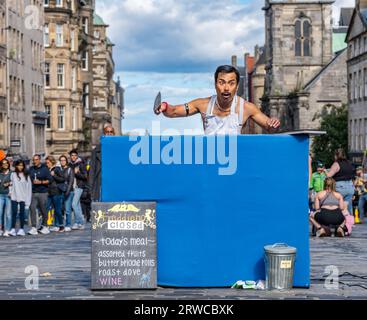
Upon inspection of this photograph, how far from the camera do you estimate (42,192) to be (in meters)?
24.4

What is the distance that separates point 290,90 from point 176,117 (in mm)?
112064

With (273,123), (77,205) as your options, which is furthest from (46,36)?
(273,123)

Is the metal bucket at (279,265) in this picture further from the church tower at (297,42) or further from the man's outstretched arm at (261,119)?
the church tower at (297,42)

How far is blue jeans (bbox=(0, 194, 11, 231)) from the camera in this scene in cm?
2380

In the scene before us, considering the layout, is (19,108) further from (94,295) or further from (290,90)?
(290,90)

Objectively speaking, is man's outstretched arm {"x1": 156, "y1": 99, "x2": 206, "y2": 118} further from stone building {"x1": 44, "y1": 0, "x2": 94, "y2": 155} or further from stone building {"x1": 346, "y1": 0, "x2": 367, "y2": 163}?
stone building {"x1": 44, "y1": 0, "x2": 94, "y2": 155}

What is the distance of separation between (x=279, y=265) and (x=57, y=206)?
14.2m

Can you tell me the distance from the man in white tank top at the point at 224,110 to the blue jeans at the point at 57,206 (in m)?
13.3

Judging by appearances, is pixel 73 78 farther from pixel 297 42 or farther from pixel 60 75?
pixel 297 42

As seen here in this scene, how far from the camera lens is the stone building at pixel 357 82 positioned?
71750 mm

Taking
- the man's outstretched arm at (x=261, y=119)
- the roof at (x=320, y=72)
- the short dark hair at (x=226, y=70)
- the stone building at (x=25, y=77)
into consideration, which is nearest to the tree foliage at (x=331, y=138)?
the roof at (x=320, y=72)

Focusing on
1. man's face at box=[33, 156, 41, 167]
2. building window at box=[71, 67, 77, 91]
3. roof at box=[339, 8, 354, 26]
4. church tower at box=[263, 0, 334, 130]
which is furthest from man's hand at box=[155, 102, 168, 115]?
roof at box=[339, 8, 354, 26]
